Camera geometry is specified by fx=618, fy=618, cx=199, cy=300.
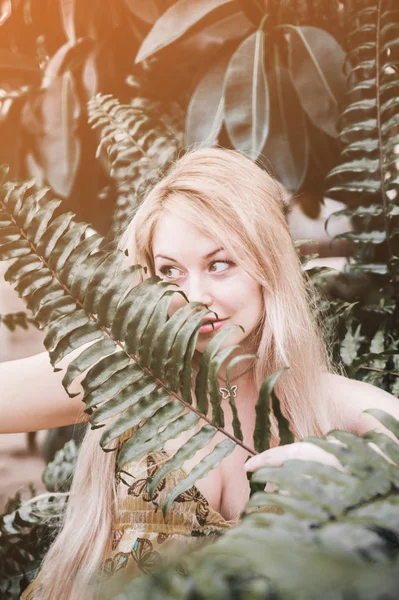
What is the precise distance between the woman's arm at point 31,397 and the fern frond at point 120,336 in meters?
Result: 0.46

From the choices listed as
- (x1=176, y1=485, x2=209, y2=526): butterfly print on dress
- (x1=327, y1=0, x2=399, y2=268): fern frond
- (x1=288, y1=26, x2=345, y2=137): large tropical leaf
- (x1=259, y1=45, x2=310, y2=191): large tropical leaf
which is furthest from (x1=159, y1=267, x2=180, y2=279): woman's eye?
(x1=288, y1=26, x2=345, y2=137): large tropical leaf

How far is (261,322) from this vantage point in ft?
4.09

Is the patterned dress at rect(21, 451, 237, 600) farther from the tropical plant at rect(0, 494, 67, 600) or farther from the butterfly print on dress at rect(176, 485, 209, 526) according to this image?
the tropical plant at rect(0, 494, 67, 600)

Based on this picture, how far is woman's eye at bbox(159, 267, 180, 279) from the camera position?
1.20 metres

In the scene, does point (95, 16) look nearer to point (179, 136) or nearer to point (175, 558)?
point (179, 136)

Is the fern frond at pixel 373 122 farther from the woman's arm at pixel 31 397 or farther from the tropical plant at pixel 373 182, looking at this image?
the woman's arm at pixel 31 397

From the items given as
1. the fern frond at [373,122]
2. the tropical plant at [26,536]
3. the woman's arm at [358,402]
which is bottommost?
the tropical plant at [26,536]

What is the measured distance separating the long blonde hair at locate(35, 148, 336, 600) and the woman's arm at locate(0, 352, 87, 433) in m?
0.10

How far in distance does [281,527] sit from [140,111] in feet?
4.85

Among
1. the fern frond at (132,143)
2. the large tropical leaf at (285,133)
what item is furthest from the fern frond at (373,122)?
the fern frond at (132,143)

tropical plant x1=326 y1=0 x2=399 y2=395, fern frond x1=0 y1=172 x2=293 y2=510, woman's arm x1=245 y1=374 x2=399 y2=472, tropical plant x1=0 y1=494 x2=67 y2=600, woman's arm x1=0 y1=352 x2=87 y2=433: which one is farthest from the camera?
tropical plant x1=0 y1=494 x2=67 y2=600

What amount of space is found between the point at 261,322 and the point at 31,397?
496mm

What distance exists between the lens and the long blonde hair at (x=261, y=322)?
3.86 ft

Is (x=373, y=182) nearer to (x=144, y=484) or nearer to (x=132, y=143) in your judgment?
(x=132, y=143)
